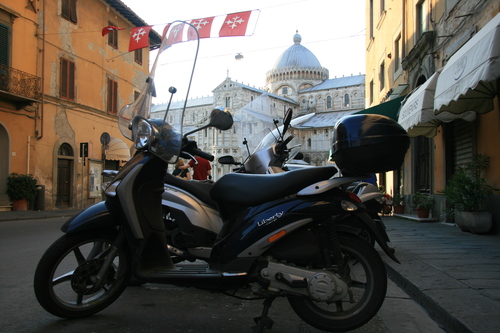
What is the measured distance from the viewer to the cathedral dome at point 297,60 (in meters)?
94.6

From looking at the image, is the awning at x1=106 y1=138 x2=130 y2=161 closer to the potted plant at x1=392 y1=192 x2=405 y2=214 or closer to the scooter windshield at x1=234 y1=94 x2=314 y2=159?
the scooter windshield at x1=234 y1=94 x2=314 y2=159

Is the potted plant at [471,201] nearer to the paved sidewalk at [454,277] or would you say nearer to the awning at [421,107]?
the paved sidewalk at [454,277]

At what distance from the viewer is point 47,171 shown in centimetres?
1848

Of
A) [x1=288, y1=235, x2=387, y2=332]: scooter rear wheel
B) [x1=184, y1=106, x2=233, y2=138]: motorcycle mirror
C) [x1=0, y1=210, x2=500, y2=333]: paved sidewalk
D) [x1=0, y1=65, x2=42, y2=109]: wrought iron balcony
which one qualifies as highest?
[x1=0, y1=65, x2=42, y2=109]: wrought iron balcony

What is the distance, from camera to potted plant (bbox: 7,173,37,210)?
16.0 m

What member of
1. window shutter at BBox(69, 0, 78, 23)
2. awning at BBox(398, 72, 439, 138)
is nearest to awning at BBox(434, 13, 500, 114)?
awning at BBox(398, 72, 439, 138)

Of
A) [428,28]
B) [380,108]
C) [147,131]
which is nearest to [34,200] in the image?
[380,108]

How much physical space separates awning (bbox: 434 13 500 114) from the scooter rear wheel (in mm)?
4171

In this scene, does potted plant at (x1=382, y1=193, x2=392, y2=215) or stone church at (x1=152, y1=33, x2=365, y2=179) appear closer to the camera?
potted plant at (x1=382, y1=193, x2=392, y2=215)

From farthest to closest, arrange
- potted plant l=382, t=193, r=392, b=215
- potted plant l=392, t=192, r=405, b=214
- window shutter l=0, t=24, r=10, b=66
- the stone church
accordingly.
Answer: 1. the stone church
2. window shutter l=0, t=24, r=10, b=66
3. potted plant l=392, t=192, r=405, b=214
4. potted plant l=382, t=193, r=392, b=215

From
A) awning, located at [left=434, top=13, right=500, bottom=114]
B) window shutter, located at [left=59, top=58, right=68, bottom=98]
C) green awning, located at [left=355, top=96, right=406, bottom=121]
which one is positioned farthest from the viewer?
window shutter, located at [left=59, top=58, right=68, bottom=98]

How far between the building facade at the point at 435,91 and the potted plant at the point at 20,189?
1321 cm

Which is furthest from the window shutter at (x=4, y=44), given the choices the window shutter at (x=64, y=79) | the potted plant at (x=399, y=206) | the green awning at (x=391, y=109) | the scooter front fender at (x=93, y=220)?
the scooter front fender at (x=93, y=220)

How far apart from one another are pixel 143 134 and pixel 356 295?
1768 mm
